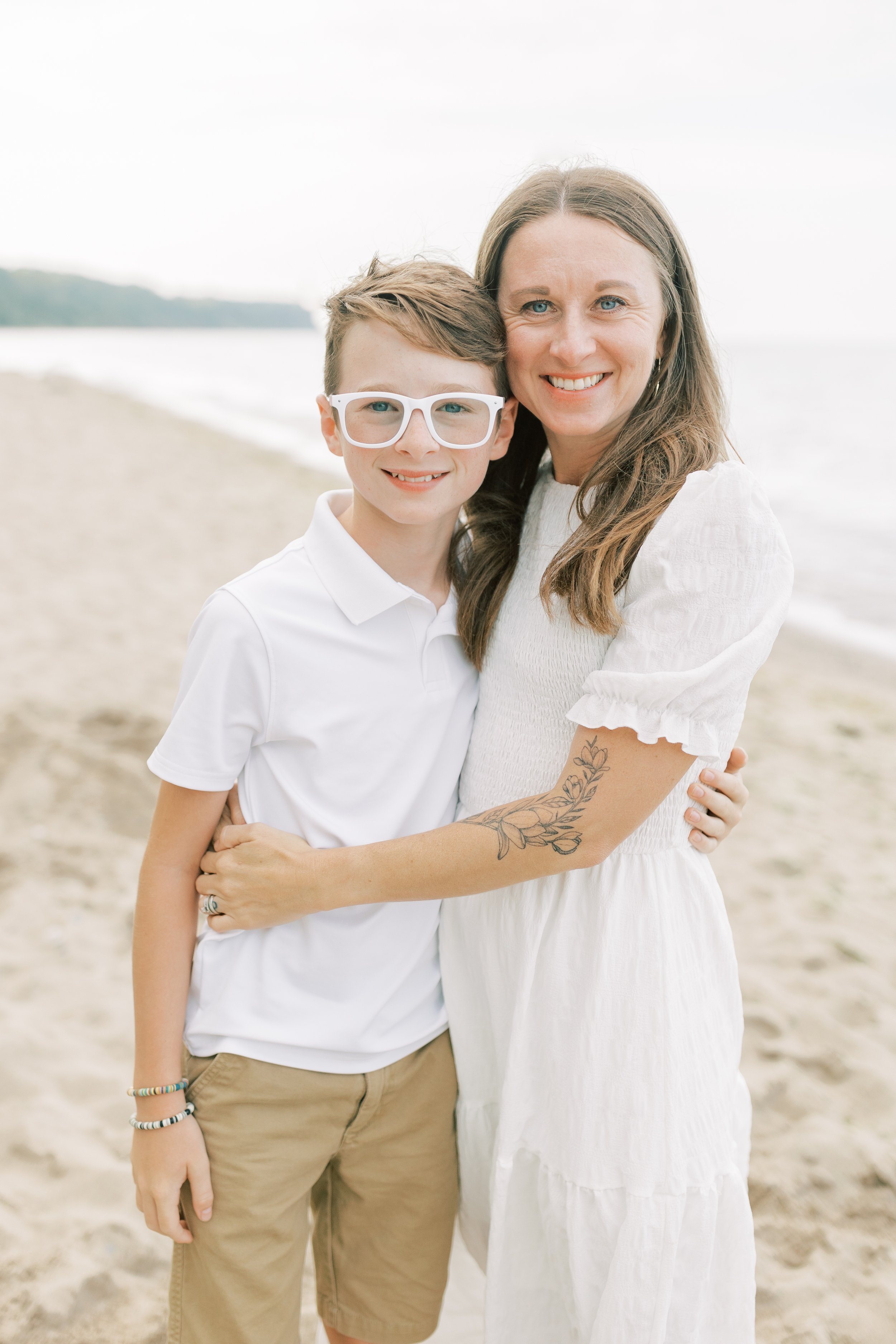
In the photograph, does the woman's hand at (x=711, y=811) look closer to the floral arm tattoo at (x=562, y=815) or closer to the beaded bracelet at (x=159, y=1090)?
the floral arm tattoo at (x=562, y=815)

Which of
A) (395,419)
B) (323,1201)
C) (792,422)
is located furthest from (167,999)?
(792,422)

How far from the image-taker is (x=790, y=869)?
4660mm

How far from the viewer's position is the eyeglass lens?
1703 millimetres

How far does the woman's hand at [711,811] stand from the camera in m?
1.75

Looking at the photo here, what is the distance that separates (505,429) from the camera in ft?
6.22

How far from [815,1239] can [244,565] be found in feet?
23.3

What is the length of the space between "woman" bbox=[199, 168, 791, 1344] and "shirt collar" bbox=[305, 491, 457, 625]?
0.59 feet

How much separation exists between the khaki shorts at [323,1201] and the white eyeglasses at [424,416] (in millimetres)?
1122

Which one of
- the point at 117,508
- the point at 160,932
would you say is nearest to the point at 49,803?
the point at 160,932

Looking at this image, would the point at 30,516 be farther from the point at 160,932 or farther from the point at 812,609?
the point at 160,932

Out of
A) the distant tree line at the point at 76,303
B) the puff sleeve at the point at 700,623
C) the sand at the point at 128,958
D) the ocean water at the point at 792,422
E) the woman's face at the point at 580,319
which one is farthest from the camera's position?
the distant tree line at the point at 76,303

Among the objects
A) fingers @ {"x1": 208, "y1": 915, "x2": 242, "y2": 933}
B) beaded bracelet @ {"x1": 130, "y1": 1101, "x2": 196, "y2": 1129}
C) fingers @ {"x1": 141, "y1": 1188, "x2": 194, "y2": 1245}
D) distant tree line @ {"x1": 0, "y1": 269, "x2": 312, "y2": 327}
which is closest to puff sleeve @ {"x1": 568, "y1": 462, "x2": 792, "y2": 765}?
fingers @ {"x1": 208, "y1": 915, "x2": 242, "y2": 933}

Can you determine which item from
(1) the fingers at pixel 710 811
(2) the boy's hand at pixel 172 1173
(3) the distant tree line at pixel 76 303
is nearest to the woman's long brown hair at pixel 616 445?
(1) the fingers at pixel 710 811

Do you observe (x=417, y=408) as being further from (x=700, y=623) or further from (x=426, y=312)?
(x=700, y=623)
